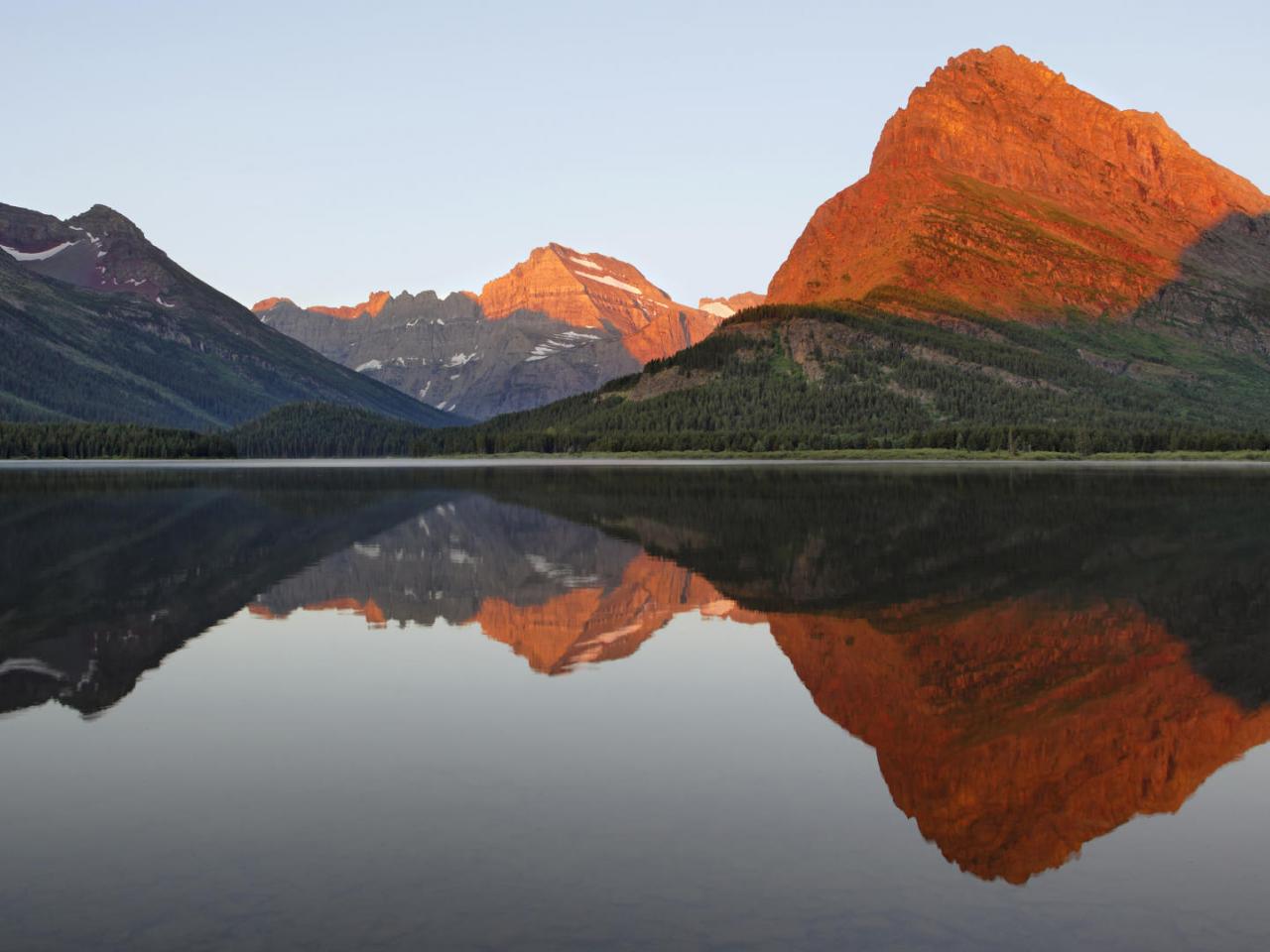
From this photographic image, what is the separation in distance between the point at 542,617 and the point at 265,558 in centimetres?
2706

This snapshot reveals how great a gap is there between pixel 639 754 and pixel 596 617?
19.4 meters

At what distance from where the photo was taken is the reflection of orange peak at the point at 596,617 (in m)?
39.4

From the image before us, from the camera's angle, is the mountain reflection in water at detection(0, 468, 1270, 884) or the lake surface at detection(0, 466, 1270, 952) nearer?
the lake surface at detection(0, 466, 1270, 952)

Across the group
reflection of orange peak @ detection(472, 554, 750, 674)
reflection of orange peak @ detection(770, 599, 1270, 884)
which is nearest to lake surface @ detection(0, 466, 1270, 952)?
reflection of orange peak @ detection(770, 599, 1270, 884)

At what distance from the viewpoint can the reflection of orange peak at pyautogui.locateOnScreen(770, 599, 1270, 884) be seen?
22.4 m

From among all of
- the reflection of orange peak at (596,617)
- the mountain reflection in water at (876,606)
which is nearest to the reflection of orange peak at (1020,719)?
the mountain reflection in water at (876,606)

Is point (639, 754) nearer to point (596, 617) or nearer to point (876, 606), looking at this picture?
point (596, 617)

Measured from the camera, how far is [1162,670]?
35.0 m

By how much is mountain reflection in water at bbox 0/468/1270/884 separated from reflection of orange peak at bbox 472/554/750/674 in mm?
197

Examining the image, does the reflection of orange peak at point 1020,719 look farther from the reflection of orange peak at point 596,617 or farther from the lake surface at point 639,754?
the reflection of orange peak at point 596,617

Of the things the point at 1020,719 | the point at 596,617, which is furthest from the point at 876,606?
the point at 1020,719

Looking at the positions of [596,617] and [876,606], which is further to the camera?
[876,606]

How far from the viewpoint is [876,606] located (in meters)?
46.4

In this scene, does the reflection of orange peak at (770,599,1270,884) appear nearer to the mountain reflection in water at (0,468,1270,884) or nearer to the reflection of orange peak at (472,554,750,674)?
the mountain reflection in water at (0,468,1270,884)
